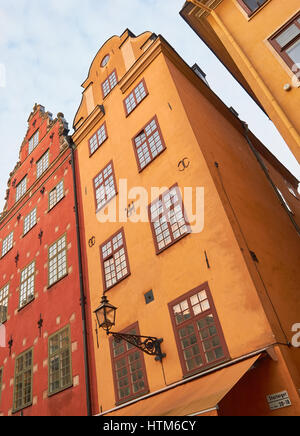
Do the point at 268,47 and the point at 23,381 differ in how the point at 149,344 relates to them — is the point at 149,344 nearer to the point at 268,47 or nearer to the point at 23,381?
the point at 23,381

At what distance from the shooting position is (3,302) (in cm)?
1561

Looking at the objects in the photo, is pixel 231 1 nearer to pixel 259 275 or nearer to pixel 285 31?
pixel 285 31

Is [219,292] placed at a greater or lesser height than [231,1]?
lesser

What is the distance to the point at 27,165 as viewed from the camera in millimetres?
19516

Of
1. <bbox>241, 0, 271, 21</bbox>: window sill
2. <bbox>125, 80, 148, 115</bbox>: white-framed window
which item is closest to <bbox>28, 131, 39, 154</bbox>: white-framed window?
<bbox>125, 80, 148, 115</bbox>: white-framed window

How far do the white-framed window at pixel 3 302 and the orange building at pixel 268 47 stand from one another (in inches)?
519

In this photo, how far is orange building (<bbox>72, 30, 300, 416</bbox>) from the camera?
22.6ft

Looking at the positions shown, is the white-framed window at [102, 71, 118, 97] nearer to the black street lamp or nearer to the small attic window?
the small attic window

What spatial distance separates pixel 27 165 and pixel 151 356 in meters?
14.5

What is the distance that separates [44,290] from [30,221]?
461 centimetres

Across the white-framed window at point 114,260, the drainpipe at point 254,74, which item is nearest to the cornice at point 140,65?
the drainpipe at point 254,74

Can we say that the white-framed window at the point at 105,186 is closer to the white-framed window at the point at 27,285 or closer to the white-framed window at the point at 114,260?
the white-framed window at the point at 114,260

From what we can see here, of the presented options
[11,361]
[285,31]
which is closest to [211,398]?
[285,31]

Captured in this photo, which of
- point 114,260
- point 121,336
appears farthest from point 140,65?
point 121,336
